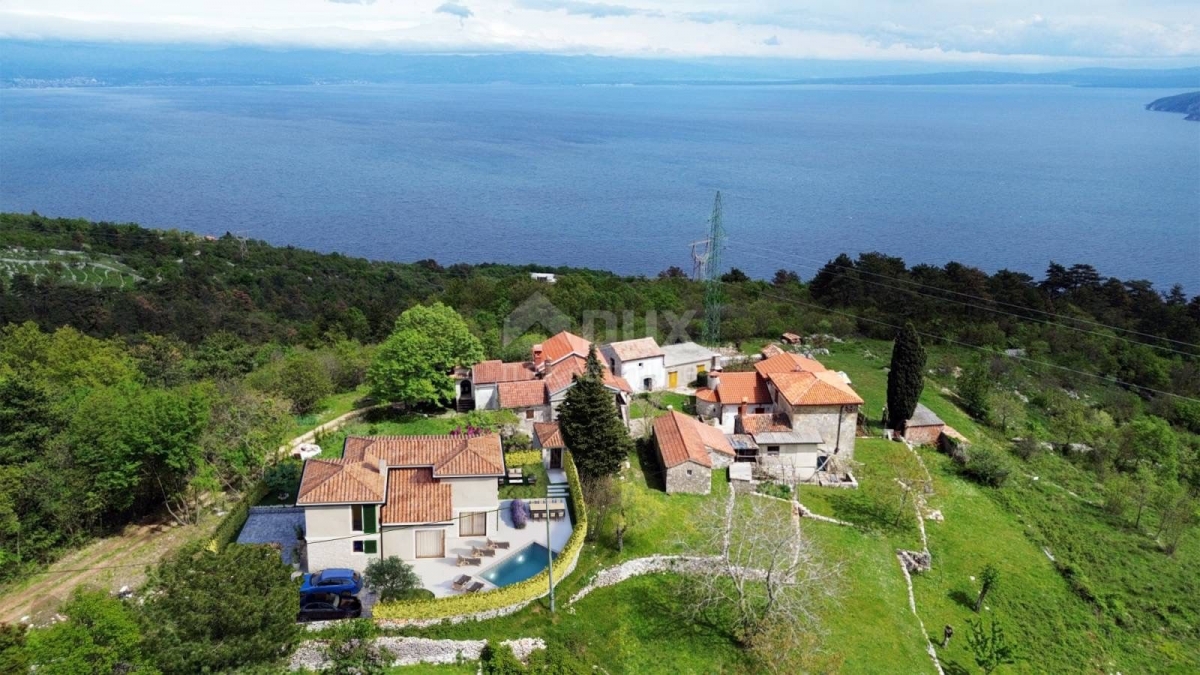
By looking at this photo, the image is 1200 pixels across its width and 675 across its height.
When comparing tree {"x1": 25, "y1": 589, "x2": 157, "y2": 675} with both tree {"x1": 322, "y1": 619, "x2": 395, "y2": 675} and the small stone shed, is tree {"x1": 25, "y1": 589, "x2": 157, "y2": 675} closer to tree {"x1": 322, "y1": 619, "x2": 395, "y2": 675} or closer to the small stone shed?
tree {"x1": 322, "y1": 619, "x2": 395, "y2": 675}

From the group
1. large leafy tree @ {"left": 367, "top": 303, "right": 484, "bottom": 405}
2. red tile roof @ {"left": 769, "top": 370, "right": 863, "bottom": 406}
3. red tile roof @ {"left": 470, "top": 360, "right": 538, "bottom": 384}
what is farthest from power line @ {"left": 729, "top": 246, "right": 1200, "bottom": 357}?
large leafy tree @ {"left": 367, "top": 303, "right": 484, "bottom": 405}

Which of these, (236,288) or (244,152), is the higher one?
(244,152)

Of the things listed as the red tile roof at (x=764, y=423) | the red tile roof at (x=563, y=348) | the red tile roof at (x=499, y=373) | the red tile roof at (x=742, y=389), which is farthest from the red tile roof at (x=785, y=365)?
the red tile roof at (x=499, y=373)

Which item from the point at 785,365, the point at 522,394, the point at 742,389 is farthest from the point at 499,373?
the point at 785,365

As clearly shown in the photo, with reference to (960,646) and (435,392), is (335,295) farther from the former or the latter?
(960,646)

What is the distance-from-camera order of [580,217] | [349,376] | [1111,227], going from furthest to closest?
[580,217], [1111,227], [349,376]

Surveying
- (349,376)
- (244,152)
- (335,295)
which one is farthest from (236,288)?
(244,152)

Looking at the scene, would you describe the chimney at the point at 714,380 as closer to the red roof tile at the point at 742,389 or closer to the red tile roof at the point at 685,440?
the red roof tile at the point at 742,389
